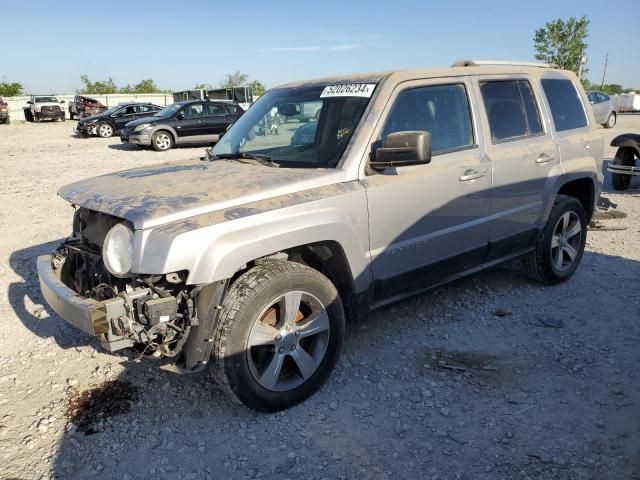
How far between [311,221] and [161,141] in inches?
612

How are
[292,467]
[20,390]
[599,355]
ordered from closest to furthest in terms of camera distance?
[292,467] < [20,390] < [599,355]

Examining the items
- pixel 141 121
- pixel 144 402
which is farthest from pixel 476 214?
pixel 141 121

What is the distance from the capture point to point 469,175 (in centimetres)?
397

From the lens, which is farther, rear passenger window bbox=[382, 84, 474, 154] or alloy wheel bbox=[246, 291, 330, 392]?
rear passenger window bbox=[382, 84, 474, 154]

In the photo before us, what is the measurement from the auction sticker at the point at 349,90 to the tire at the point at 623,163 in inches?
302

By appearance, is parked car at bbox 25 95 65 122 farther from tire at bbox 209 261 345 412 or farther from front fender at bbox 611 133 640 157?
tire at bbox 209 261 345 412

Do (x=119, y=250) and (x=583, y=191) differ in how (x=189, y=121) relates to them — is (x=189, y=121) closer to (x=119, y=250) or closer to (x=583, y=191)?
(x=583, y=191)

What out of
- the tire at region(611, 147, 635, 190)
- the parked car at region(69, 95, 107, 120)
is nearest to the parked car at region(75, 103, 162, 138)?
the parked car at region(69, 95, 107, 120)

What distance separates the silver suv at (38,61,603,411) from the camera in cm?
280

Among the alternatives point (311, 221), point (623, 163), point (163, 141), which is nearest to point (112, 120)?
point (163, 141)

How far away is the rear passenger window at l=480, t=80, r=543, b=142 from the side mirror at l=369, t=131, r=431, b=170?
1.21 meters

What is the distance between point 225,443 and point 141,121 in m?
16.3

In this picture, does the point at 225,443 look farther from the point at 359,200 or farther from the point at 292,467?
the point at 359,200

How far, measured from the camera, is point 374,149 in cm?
347
